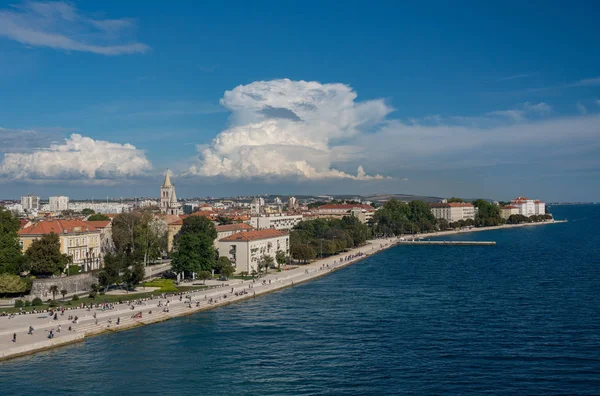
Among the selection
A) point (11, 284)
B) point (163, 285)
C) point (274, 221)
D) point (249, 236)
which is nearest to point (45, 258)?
point (11, 284)

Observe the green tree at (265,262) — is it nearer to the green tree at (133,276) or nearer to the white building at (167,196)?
the green tree at (133,276)

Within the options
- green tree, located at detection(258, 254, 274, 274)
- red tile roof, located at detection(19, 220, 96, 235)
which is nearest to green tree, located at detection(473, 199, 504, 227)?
green tree, located at detection(258, 254, 274, 274)

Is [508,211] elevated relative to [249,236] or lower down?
elevated

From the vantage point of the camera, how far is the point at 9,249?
46781mm

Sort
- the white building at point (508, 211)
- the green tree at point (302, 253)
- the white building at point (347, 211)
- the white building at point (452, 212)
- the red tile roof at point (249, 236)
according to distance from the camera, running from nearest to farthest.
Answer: the red tile roof at point (249, 236)
the green tree at point (302, 253)
the white building at point (347, 211)
the white building at point (452, 212)
the white building at point (508, 211)

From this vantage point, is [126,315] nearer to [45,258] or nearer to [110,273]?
[110,273]

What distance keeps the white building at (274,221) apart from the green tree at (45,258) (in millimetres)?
53366

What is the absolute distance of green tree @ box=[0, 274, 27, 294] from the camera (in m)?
43.8

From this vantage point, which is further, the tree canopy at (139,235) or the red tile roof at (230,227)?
the red tile roof at (230,227)

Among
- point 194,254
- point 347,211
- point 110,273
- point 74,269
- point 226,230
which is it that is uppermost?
point 347,211

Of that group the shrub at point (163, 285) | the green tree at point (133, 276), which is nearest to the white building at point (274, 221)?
the shrub at point (163, 285)

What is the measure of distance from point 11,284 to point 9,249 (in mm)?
3939

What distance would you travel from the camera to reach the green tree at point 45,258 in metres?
47.4

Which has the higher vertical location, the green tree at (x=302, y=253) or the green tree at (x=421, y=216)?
the green tree at (x=421, y=216)
